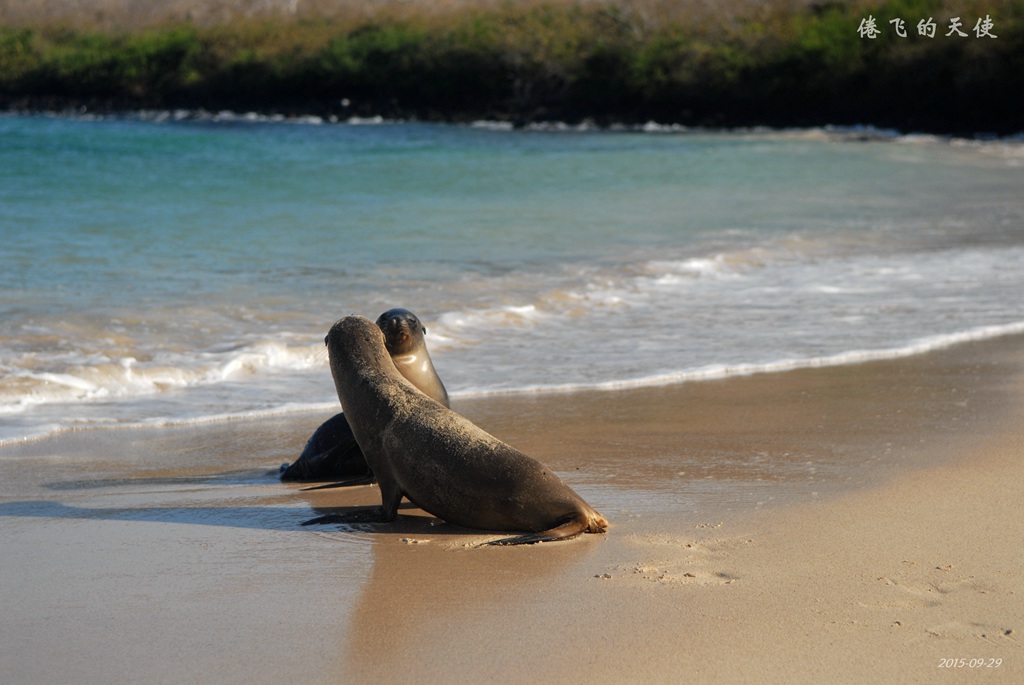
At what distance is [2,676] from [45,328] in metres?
→ 5.57

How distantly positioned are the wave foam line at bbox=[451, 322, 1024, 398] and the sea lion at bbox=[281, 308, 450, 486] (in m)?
1.52

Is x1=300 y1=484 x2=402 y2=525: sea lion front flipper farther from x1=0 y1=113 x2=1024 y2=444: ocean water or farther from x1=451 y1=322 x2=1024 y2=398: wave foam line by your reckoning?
x1=451 y1=322 x2=1024 y2=398: wave foam line

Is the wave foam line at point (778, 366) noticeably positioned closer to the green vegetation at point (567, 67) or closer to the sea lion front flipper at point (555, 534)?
the sea lion front flipper at point (555, 534)

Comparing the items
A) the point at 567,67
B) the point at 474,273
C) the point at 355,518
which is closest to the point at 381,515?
the point at 355,518

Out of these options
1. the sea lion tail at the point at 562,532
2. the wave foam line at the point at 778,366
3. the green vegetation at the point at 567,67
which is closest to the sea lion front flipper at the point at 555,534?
the sea lion tail at the point at 562,532

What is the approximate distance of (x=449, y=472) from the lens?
4.43m

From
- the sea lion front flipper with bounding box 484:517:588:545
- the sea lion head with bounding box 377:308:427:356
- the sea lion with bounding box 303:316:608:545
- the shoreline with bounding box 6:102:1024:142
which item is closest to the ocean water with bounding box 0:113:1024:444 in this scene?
the sea lion head with bounding box 377:308:427:356

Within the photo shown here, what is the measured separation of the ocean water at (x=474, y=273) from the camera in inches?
296

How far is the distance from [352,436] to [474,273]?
6.23 metres

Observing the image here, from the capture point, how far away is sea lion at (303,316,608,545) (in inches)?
170

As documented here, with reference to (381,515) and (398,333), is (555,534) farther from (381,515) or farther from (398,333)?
(398,333)

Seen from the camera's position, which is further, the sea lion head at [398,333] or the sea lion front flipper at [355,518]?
the sea lion head at [398,333]

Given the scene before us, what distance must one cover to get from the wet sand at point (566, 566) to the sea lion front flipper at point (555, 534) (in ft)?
0.17

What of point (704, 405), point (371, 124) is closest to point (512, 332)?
point (704, 405)
